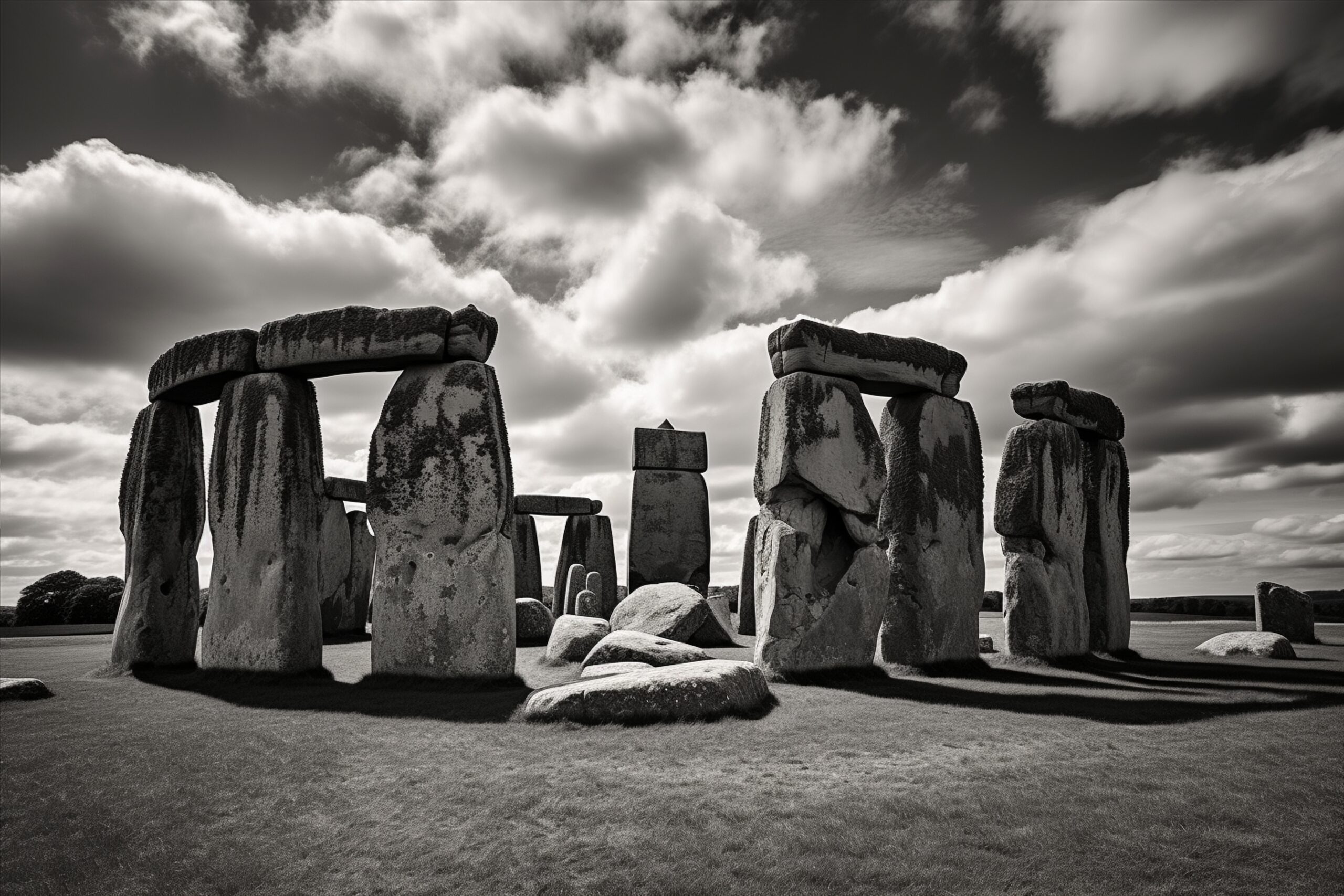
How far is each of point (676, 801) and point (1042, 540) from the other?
7.74 m

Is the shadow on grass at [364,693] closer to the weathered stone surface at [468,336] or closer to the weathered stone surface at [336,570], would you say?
the weathered stone surface at [468,336]

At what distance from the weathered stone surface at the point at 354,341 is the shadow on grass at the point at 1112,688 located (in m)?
5.03

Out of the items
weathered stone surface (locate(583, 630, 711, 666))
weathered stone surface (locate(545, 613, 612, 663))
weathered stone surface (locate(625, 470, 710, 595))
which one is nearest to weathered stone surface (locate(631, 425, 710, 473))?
weathered stone surface (locate(625, 470, 710, 595))

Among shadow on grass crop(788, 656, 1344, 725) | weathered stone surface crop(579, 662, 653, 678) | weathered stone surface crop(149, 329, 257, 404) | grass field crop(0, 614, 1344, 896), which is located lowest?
grass field crop(0, 614, 1344, 896)

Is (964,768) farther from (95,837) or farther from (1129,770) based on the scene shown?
(95,837)

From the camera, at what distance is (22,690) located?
23.0 feet

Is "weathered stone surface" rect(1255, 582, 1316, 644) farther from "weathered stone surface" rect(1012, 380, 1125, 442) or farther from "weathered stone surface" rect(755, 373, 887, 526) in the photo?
"weathered stone surface" rect(755, 373, 887, 526)

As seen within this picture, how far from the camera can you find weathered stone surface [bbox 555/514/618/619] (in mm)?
19141

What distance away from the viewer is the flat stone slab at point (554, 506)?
19.3 metres

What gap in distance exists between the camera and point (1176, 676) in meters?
9.30

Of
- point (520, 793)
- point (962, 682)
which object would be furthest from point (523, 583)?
point (520, 793)

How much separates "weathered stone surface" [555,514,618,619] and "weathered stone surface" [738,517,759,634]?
16.1 ft

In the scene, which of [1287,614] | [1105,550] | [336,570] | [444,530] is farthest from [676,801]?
[1287,614]

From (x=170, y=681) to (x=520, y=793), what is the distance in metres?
6.19
